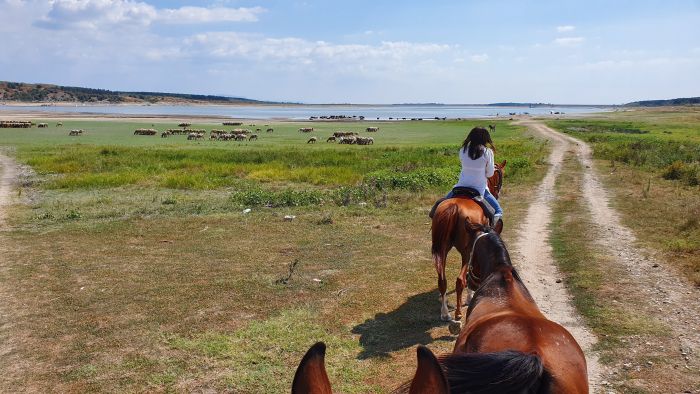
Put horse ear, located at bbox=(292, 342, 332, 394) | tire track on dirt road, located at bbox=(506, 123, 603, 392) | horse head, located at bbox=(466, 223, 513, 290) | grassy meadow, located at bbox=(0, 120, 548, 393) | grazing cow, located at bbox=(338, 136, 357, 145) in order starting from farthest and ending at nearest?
grazing cow, located at bbox=(338, 136, 357, 145) < tire track on dirt road, located at bbox=(506, 123, 603, 392) < grassy meadow, located at bbox=(0, 120, 548, 393) < horse head, located at bbox=(466, 223, 513, 290) < horse ear, located at bbox=(292, 342, 332, 394)

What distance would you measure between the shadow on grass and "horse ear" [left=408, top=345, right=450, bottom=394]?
502 cm

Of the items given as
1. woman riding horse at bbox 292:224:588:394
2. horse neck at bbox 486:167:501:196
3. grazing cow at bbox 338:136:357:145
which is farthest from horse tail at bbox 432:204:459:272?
grazing cow at bbox 338:136:357:145

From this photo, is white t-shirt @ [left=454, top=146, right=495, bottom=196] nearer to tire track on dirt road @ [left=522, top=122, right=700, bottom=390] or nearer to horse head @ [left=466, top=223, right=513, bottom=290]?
horse head @ [left=466, top=223, right=513, bottom=290]

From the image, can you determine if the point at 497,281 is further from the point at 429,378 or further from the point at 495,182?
the point at 495,182

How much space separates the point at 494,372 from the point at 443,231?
201 inches

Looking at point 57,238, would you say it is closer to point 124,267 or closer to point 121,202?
point 124,267

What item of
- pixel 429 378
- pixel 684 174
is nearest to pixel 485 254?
pixel 429 378

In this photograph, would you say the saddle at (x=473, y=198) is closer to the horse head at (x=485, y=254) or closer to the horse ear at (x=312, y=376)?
the horse head at (x=485, y=254)

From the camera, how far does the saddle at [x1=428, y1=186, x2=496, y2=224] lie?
8.16 m

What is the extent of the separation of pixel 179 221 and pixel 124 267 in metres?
4.84

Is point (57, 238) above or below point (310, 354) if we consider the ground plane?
below

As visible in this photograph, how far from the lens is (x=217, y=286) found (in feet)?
31.2

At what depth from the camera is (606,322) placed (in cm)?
752

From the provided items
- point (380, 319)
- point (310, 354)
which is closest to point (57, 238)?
point (380, 319)
